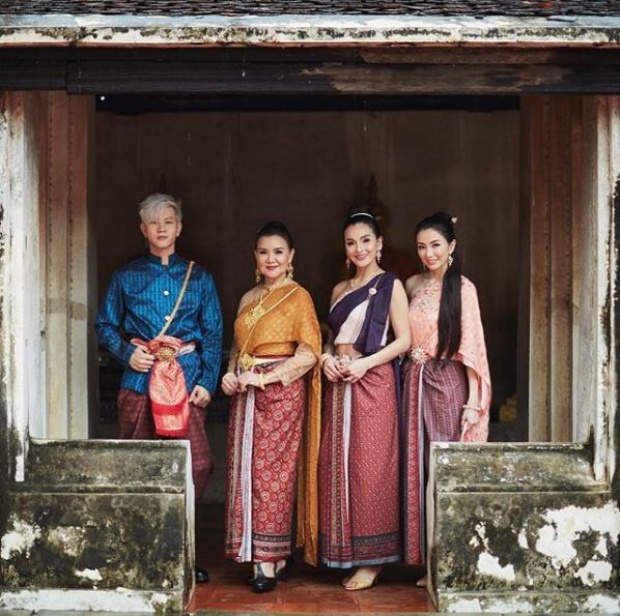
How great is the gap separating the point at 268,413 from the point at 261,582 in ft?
3.01

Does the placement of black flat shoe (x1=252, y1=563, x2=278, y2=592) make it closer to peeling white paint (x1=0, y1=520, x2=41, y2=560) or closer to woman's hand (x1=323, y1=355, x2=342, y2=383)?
woman's hand (x1=323, y1=355, x2=342, y2=383)

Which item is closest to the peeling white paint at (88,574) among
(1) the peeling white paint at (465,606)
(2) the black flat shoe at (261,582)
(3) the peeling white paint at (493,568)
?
(2) the black flat shoe at (261,582)

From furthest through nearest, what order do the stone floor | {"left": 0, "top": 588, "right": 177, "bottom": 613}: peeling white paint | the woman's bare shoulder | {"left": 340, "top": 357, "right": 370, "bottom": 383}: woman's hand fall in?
the woman's bare shoulder, {"left": 340, "top": 357, "right": 370, "bottom": 383}: woman's hand, the stone floor, {"left": 0, "top": 588, "right": 177, "bottom": 613}: peeling white paint

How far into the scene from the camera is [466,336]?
27.1ft

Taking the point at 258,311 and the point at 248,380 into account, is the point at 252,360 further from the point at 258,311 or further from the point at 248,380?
the point at 258,311

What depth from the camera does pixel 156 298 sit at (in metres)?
8.47

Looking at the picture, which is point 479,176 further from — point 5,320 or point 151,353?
point 5,320

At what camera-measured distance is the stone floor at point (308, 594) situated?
796 centimetres

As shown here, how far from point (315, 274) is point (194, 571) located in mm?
3999

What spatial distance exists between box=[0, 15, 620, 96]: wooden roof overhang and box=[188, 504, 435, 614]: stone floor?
268cm

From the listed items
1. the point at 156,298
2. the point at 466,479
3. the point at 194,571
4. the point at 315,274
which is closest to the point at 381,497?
the point at 466,479

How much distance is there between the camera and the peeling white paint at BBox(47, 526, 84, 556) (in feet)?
25.7

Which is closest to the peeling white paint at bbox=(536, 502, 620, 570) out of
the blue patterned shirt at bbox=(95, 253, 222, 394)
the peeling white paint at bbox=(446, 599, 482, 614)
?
the peeling white paint at bbox=(446, 599, 482, 614)

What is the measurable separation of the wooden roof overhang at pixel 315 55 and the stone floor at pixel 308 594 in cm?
268
